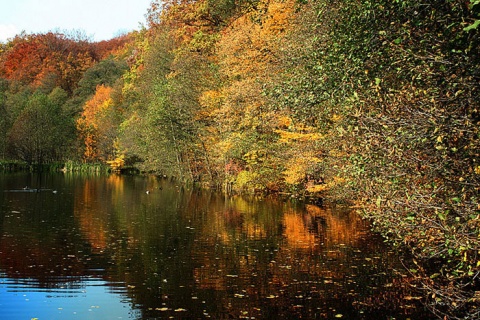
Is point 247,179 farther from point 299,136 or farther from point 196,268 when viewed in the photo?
point 196,268

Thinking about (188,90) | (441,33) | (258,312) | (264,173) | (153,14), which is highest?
(153,14)

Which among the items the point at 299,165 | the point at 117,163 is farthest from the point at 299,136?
the point at 117,163

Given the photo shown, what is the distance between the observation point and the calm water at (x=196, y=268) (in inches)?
396

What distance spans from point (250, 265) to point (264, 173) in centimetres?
1855

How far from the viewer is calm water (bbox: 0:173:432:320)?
10047mm

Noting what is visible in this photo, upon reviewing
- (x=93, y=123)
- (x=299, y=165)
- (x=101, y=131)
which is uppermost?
(x=93, y=123)

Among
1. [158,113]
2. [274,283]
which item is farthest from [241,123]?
[274,283]

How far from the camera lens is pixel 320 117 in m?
13.8

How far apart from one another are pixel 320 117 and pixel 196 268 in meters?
4.70

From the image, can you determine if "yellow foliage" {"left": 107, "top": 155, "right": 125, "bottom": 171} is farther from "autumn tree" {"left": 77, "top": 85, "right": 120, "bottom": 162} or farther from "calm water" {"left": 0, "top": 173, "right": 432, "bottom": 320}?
"calm water" {"left": 0, "top": 173, "right": 432, "bottom": 320}

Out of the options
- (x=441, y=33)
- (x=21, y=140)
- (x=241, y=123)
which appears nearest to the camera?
(x=441, y=33)

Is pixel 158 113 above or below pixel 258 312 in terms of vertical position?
above

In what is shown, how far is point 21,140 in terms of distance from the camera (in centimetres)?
7038

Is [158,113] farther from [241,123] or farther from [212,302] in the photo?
[212,302]
